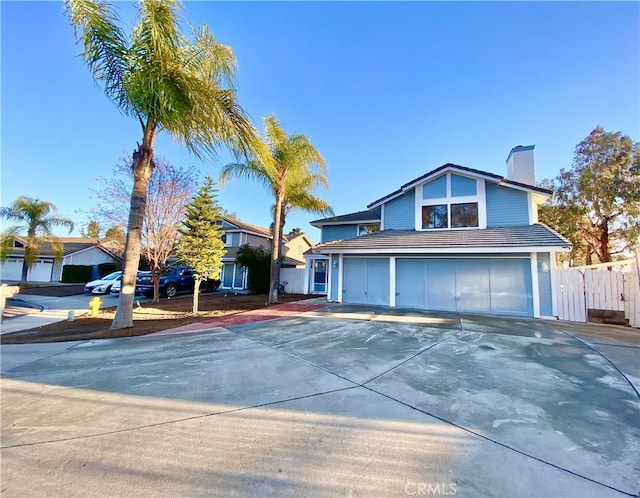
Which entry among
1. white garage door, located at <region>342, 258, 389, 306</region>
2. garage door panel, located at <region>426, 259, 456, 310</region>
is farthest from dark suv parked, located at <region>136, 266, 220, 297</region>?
garage door panel, located at <region>426, 259, 456, 310</region>

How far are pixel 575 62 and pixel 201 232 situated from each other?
1432 centimetres

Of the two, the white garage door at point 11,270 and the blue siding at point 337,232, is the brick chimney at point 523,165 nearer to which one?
the blue siding at point 337,232

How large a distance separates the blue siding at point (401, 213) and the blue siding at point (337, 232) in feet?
14.3

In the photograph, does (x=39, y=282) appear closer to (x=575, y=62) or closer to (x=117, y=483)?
(x=117, y=483)

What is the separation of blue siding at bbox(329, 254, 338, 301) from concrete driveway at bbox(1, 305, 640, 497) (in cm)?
749

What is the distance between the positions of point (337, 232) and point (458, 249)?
31.2 feet

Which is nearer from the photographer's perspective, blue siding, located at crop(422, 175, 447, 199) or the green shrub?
blue siding, located at crop(422, 175, 447, 199)

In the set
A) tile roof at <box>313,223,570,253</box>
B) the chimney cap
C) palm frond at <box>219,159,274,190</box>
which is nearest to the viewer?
tile roof at <box>313,223,570,253</box>

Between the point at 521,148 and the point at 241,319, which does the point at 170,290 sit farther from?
the point at 521,148

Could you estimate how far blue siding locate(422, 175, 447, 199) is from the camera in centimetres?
1245

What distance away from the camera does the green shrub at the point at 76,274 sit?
26953 millimetres

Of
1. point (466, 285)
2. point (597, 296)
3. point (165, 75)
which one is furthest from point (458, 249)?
point (165, 75)

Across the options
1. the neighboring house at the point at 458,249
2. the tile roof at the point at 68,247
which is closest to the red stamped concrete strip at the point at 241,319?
the neighboring house at the point at 458,249

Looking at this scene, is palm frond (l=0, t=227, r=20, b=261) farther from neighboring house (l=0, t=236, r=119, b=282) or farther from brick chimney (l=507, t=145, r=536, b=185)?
brick chimney (l=507, t=145, r=536, b=185)
